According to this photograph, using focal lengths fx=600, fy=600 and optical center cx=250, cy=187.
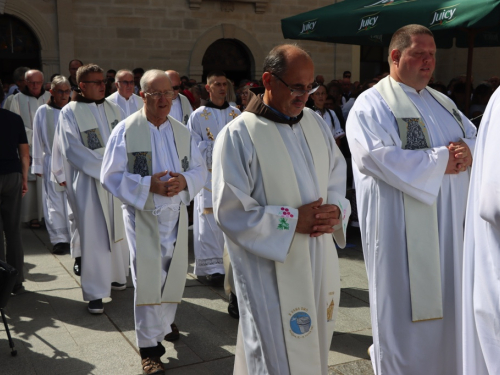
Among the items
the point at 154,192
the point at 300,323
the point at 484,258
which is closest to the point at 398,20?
the point at 154,192

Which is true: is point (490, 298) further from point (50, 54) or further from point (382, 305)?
point (50, 54)

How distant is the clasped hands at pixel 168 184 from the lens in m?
4.01

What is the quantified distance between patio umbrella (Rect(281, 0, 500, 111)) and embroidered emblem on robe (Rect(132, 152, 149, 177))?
3301mm

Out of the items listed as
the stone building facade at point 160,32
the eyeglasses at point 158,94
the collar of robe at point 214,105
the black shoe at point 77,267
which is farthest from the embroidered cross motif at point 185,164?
the stone building facade at point 160,32

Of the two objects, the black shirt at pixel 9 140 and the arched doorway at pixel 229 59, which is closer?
the black shirt at pixel 9 140

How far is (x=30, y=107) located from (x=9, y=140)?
340 cm

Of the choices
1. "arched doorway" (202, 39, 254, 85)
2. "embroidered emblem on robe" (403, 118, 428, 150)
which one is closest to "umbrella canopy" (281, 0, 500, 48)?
"embroidered emblem on robe" (403, 118, 428, 150)

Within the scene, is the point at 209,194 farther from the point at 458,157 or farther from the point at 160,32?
the point at 160,32

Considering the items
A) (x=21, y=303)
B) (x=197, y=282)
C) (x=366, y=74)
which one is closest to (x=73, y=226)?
(x=21, y=303)

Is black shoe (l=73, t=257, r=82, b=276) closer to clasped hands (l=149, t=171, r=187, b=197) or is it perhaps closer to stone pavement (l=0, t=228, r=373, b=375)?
stone pavement (l=0, t=228, r=373, b=375)

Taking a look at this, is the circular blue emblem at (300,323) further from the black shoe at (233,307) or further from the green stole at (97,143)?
Answer: the green stole at (97,143)

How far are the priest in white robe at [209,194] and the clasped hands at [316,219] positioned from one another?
10.2 ft

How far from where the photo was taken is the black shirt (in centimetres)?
522

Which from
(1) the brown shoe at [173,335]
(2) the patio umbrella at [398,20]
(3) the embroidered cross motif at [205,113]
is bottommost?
(1) the brown shoe at [173,335]
